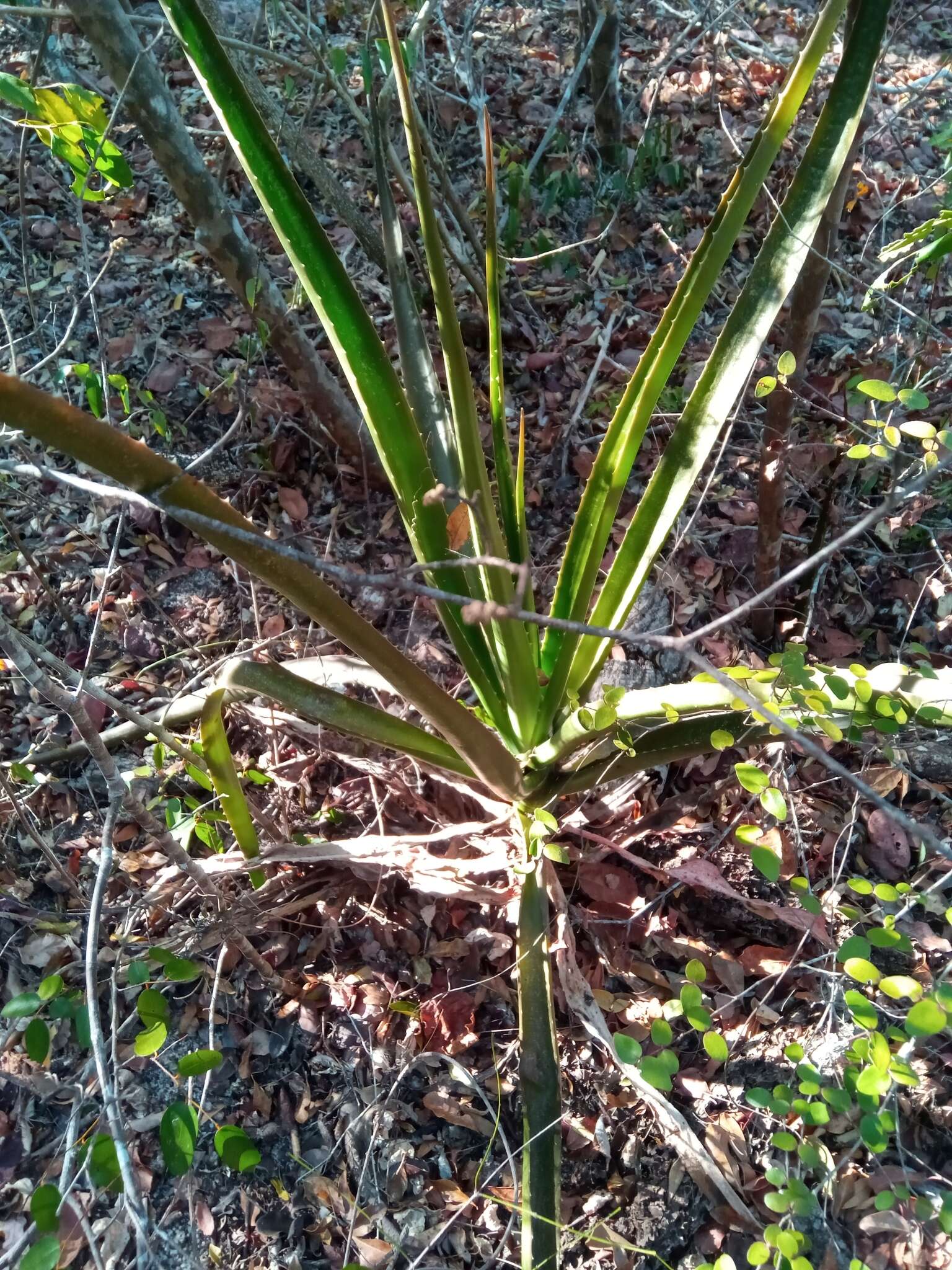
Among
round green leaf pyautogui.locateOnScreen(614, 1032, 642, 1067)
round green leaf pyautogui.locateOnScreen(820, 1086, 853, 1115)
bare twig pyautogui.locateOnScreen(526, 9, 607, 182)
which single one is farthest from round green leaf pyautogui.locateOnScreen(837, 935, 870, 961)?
bare twig pyautogui.locateOnScreen(526, 9, 607, 182)

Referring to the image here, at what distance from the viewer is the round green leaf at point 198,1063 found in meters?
0.89

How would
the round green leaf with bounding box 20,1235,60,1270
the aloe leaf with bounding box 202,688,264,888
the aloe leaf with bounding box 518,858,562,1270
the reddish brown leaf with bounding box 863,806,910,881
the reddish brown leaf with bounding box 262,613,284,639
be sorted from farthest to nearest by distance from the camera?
the reddish brown leaf with bounding box 262,613,284,639 → the reddish brown leaf with bounding box 863,806,910,881 → the aloe leaf with bounding box 202,688,264,888 → the aloe leaf with bounding box 518,858,562,1270 → the round green leaf with bounding box 20,1235,60,1270

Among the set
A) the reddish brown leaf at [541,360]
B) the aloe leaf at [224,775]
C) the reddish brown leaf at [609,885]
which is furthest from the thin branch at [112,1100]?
the reddish brown leaf at [541,360]

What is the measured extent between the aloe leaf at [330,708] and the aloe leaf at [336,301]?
0.49 feet

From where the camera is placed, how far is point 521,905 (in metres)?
1.31

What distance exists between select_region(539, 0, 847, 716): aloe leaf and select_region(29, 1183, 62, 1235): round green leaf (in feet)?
2.82

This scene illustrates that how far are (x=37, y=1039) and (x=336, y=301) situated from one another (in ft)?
3.15

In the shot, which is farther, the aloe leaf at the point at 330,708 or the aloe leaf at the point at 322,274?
the aloe leaf at the point at 330,708

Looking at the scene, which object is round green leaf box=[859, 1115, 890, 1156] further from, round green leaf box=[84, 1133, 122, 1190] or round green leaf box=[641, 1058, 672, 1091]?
round green leaf box=[84, 1133, 122, 1190]

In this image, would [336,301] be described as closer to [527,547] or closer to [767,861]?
[527,547]

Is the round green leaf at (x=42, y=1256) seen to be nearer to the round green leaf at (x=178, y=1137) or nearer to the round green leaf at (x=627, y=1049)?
the round green leaf at (x=178, y=1137)

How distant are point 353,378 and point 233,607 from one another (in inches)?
34.7

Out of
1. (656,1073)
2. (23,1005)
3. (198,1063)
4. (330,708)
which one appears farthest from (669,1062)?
(23,1005)

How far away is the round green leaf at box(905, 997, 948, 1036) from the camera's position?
0.80m
